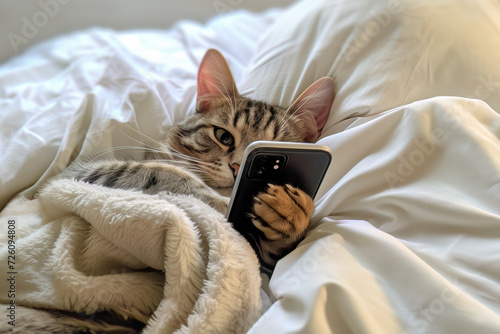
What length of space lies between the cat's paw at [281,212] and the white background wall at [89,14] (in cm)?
168

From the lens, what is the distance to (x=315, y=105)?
1.04 metres

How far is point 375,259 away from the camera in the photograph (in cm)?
63

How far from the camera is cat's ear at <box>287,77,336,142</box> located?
1014 mm

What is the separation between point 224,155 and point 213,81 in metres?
0.27

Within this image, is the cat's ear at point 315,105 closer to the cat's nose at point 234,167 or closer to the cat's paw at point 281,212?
the cat's nose at point 234,167

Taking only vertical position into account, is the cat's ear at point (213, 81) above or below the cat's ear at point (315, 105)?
above

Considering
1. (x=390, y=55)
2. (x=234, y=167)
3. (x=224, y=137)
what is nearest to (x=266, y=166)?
(x=234, y=167)

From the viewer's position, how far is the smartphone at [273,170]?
680mm

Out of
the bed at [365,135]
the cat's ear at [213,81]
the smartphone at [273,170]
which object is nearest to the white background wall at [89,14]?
the bed at [365,135]

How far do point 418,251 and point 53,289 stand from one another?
64cm

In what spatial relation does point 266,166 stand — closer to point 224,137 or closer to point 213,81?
point 224,137

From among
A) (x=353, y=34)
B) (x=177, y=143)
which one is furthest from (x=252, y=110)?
(x=353, y=34)

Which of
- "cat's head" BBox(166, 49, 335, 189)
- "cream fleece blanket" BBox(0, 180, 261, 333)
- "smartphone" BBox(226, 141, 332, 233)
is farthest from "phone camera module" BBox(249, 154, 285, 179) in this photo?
"cat's head" BBox(166, 49, 335, 189)

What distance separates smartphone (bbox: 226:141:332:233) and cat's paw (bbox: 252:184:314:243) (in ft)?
0.09
